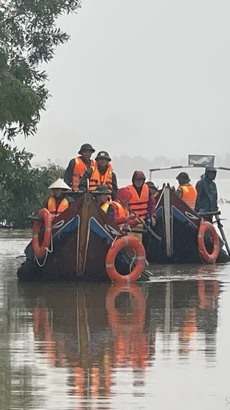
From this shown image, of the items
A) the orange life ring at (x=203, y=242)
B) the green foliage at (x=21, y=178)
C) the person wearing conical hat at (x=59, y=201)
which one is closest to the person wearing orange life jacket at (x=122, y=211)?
the person wearing conical hat at (x=59, y=201)

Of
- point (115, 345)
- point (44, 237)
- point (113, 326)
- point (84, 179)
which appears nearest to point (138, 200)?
point (84, 179)

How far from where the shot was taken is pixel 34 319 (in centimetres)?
1435

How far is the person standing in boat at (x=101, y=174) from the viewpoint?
65.7 ft

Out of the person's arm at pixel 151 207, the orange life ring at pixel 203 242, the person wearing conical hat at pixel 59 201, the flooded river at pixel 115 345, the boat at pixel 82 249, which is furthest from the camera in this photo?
the orange life ring at pixel 203 242

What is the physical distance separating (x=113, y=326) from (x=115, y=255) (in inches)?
182

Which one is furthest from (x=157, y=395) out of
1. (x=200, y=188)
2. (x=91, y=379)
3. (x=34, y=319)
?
(x=200, y=188)

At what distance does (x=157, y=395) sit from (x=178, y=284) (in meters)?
8.82

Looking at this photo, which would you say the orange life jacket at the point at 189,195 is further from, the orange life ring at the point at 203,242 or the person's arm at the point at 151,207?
the person's arm at the point at 151,207

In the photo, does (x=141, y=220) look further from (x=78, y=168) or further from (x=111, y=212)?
(x=111, y=212)

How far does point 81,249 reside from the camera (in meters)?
18.6

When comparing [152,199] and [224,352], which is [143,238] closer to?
[152,199]

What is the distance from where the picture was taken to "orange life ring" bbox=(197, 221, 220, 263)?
2220 cm

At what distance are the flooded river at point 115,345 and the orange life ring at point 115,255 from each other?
0.83 feet

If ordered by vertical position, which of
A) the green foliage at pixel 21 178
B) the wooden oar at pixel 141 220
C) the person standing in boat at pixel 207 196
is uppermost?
the green foliage at pixel 21 178
